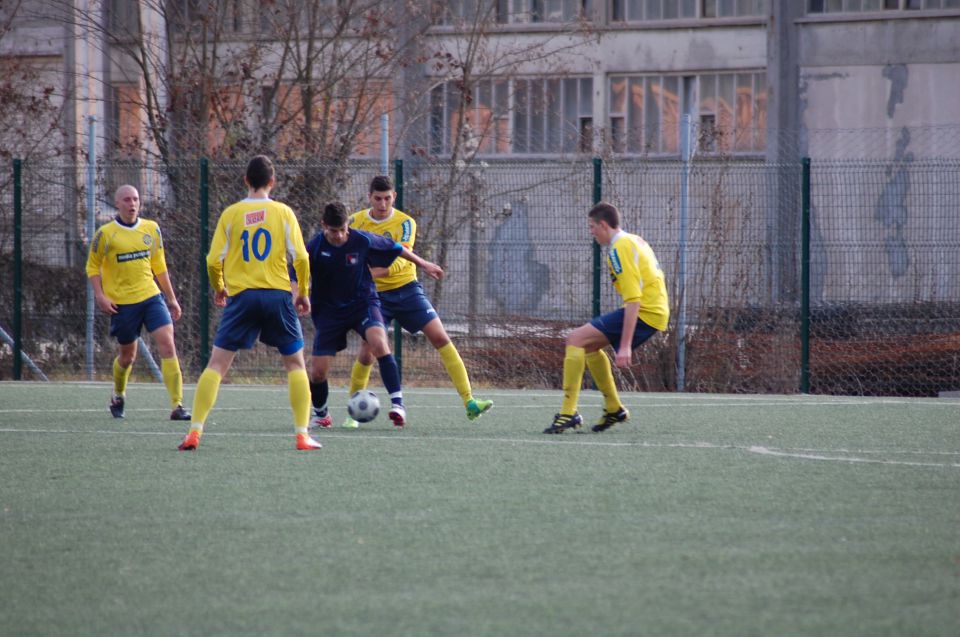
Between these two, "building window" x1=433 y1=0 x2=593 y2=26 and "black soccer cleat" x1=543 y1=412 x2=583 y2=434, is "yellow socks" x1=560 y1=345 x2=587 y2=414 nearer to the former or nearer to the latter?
"black soccer cleat" x1=543 y1=412 x2=583 y2=434

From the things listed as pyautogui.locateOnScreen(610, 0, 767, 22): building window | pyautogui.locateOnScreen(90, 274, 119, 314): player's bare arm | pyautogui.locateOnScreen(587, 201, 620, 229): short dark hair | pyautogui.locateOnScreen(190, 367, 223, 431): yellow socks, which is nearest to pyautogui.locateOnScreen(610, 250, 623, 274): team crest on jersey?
pyautogui.locateOnScreen(587, 201, 620, 229): short dark hair

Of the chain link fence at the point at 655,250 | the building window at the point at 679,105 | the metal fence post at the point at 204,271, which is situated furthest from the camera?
the building window at the point at 679,105

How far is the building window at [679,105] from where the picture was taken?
3106 centimetres

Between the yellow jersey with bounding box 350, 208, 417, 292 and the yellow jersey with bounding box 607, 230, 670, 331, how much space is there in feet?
6.32

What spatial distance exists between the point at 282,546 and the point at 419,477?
1976mm

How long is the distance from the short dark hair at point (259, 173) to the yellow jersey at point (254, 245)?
0.34 ft

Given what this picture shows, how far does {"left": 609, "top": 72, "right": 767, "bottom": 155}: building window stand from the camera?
31.1 m

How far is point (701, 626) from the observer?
171 inches

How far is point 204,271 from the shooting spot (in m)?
16.4

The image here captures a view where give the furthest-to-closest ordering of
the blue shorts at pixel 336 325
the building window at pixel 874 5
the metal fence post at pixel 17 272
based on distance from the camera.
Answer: the building window at pixel 874 5 < the metal fence post at pixel 17 272 < the blue shorts at pixel 336 325

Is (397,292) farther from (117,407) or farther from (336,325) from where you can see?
(117,407)

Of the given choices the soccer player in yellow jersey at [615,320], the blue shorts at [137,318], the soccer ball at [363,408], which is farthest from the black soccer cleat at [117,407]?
the soccer player in yellow jersey at [615,320]

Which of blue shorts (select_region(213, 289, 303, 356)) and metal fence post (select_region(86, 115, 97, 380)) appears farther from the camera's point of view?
metal fence post (select_region(86, 115, 97, 380))

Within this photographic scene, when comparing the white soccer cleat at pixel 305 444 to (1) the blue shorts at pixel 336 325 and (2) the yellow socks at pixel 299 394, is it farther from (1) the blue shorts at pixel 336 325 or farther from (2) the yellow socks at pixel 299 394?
(1) the blue shorts at pixel 336 325
